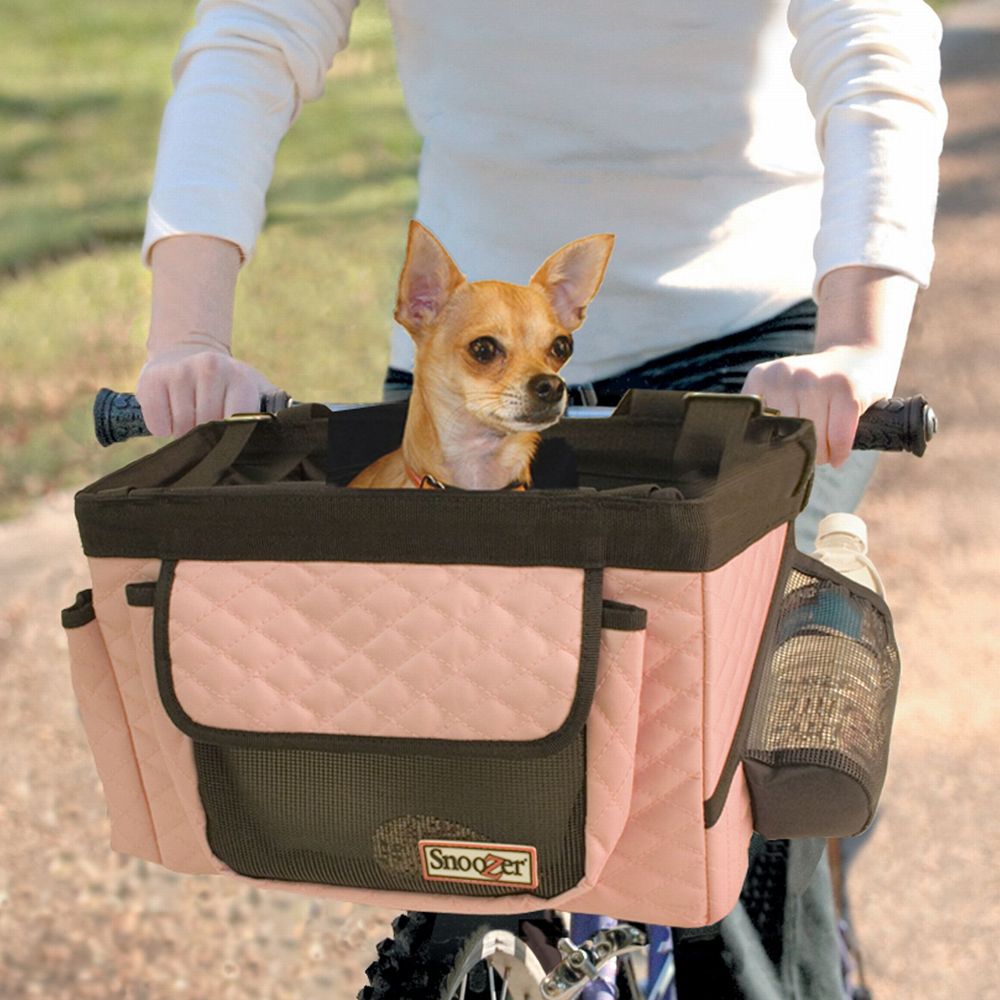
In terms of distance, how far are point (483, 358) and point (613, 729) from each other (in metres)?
0.43

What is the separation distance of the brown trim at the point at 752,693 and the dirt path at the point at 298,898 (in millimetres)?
1941

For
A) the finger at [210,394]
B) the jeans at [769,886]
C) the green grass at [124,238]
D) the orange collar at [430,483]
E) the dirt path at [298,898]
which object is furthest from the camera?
the green grass at [124,238]

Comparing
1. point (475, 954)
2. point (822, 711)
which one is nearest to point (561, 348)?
point (822, 711)

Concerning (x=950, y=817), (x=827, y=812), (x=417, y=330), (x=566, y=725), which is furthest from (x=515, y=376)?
(x=950, y=817)

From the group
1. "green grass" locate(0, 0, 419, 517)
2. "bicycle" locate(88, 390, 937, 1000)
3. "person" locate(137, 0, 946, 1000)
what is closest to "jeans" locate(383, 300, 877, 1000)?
"person" locate(137, 0, 946, 1000)

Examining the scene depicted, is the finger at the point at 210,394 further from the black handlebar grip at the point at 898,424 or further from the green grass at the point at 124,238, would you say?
the green grass at the point at 124,238

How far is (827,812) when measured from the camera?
1.24 m

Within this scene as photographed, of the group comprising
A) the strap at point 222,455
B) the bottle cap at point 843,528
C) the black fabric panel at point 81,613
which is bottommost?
the bottle cap at point 843,528

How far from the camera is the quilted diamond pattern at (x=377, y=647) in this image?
3.52ft

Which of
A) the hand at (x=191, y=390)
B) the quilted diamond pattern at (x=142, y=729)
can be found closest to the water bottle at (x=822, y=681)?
the quilted diamond pattern at (x=142, y=729)

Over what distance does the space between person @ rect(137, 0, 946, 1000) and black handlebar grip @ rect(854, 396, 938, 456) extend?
8cm

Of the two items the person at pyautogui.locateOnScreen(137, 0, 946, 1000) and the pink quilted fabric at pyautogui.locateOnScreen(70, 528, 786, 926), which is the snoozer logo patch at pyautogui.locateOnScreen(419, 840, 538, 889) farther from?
the person at pyautogui.locateOnScreen(137, 0, 946, 1000)

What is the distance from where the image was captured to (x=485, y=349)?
1347 millimetres

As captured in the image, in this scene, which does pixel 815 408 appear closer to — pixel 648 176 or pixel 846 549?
pixel 846 549
